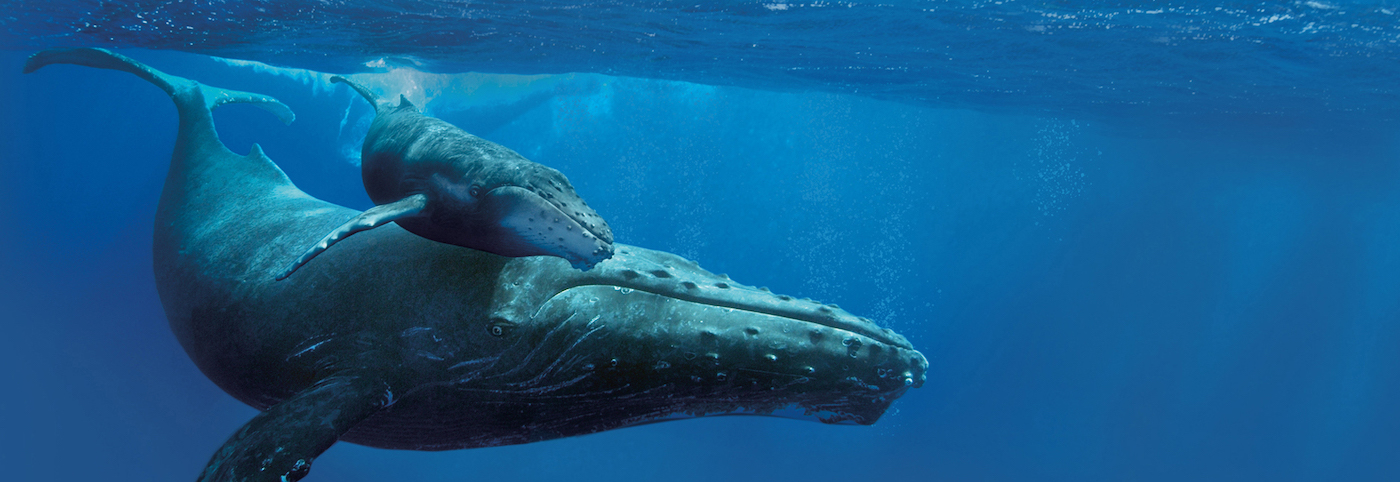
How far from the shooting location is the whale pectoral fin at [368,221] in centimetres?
232

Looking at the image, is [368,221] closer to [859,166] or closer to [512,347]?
[512,347]

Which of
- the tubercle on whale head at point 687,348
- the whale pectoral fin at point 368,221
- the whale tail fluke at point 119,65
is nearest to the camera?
the whale pectoral fin at point 368,221

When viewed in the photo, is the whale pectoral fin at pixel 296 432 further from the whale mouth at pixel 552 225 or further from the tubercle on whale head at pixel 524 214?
the whale mouth at pixel 552 225

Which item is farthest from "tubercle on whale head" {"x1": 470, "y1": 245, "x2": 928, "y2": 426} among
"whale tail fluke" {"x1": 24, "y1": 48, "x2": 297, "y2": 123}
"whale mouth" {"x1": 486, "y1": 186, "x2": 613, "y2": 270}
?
"whale tail fluke" {"x1": 24, "y1": 48, "x2": 297, "y2": 123}

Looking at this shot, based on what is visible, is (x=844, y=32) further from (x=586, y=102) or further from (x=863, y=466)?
(x=863, y=466)

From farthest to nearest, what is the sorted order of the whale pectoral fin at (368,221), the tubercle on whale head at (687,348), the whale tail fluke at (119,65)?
1. the whale tail fluke at (119,65)
2. the tubercle on whale head at (687,348)
3. the whale pectoral fin at (368,221)

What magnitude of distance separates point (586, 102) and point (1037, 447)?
1307 inches

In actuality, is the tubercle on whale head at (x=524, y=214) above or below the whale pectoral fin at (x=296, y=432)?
above

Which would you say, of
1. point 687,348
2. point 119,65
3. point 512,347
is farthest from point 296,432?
point 119,65

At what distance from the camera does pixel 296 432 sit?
8.00ft

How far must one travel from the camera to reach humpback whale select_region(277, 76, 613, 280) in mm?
2348

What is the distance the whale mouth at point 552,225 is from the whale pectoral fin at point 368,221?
0.35 metres

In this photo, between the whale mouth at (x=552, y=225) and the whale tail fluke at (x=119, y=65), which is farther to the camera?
the whale tail fluke at (x=119, y=65)

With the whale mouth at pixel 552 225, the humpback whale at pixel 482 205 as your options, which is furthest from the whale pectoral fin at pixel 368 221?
the whale mouth at pixel 552 225
